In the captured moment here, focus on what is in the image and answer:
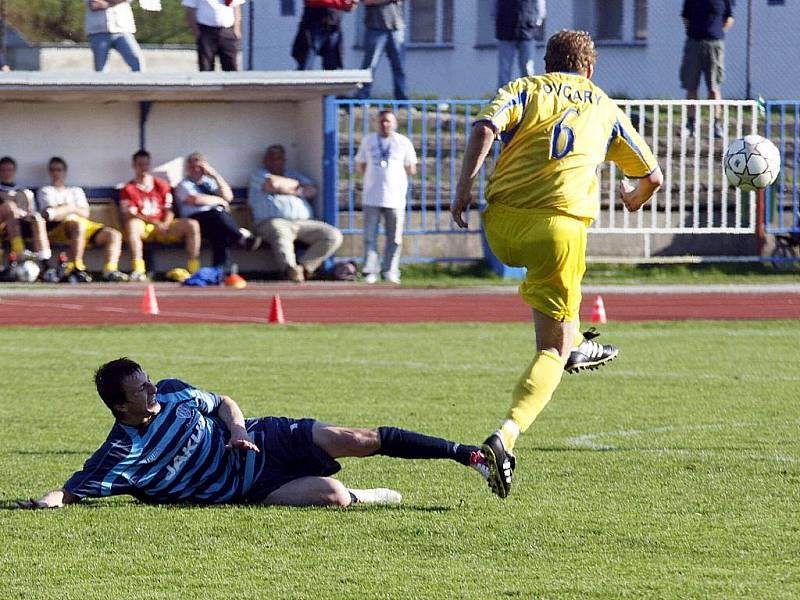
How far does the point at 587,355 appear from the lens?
761 cm

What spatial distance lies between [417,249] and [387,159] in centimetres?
242

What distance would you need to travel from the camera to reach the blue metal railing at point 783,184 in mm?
21516

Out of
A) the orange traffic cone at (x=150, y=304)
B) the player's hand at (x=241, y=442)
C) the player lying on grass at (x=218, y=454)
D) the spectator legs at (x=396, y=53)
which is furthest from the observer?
the spectator legs at (x=396, y=53)

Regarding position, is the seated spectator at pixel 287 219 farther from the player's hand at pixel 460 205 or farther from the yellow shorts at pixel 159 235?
the player's hand at pixel 460 205

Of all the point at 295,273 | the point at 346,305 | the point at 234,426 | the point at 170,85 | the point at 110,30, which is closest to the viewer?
the point at 234,426

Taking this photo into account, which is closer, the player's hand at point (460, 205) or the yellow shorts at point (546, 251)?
the player's hand at point (460, 205)

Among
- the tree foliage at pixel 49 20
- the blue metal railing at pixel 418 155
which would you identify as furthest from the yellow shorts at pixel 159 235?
the tree foliage at pixel 49 20

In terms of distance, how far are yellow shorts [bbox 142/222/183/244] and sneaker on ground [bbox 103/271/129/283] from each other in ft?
2.21

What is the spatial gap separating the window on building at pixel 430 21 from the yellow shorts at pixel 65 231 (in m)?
11.3

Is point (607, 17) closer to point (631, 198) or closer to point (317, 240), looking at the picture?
point (317, 240)

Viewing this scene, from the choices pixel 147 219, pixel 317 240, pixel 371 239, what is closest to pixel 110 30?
pixel 147 219

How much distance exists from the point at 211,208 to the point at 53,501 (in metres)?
14.6

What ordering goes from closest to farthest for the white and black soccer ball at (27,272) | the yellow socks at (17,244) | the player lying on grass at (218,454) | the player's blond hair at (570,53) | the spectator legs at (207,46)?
the player lying on grass at (218,454) → the player's blond hair at (570,53) → the white and black soccer ball at (27,272) → the yellow socks at (17,244) → the spectator legs at (207,46)

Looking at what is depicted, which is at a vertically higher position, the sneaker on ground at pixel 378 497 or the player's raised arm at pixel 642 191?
the player's raised arm at pixel 642 191
